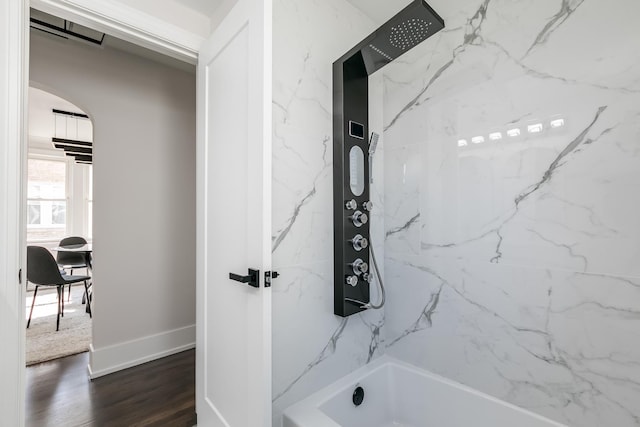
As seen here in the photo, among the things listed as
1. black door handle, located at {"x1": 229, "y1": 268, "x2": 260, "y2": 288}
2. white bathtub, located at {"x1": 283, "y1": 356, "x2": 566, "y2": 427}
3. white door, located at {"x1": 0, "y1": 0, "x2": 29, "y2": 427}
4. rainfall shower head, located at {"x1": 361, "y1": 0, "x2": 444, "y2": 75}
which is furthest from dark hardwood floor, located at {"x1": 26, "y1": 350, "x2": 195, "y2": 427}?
rainfall shower head, located at {"x1": 361, "y1": 0, "x2": 444, "y2": 75}

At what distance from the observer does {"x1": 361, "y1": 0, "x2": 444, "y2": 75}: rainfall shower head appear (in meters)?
1.14

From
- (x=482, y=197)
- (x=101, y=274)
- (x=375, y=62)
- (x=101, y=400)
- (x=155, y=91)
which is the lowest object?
(x=101, y=400)

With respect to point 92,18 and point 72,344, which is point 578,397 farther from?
point 72,344

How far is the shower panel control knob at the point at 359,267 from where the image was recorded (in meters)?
1.54

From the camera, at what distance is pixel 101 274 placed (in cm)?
228

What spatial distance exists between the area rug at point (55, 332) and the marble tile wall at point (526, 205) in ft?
9.41

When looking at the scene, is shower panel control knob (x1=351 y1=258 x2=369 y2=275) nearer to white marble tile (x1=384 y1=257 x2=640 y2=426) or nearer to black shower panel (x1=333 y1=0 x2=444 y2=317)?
black shower panel (x1=333 y1=0 x2=444 y2=317)

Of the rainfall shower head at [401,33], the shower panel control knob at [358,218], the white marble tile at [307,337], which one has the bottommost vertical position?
the white marble tile at [307,337]

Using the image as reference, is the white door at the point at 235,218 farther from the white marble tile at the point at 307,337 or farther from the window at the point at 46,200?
the window at the point at 46,200

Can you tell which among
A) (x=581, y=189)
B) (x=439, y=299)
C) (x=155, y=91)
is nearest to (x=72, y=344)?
(x=155, y=91)

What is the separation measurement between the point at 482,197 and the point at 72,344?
141 inches

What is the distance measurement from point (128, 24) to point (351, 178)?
1307 mm

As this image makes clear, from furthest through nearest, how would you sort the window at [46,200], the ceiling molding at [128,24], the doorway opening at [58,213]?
1. the window at [46,200]
2. the doorway opening at [58,213]
3. the ceiling molding at [128,24]

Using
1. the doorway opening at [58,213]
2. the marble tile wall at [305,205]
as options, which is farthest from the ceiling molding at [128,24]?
the doorway opening at [58,213]
